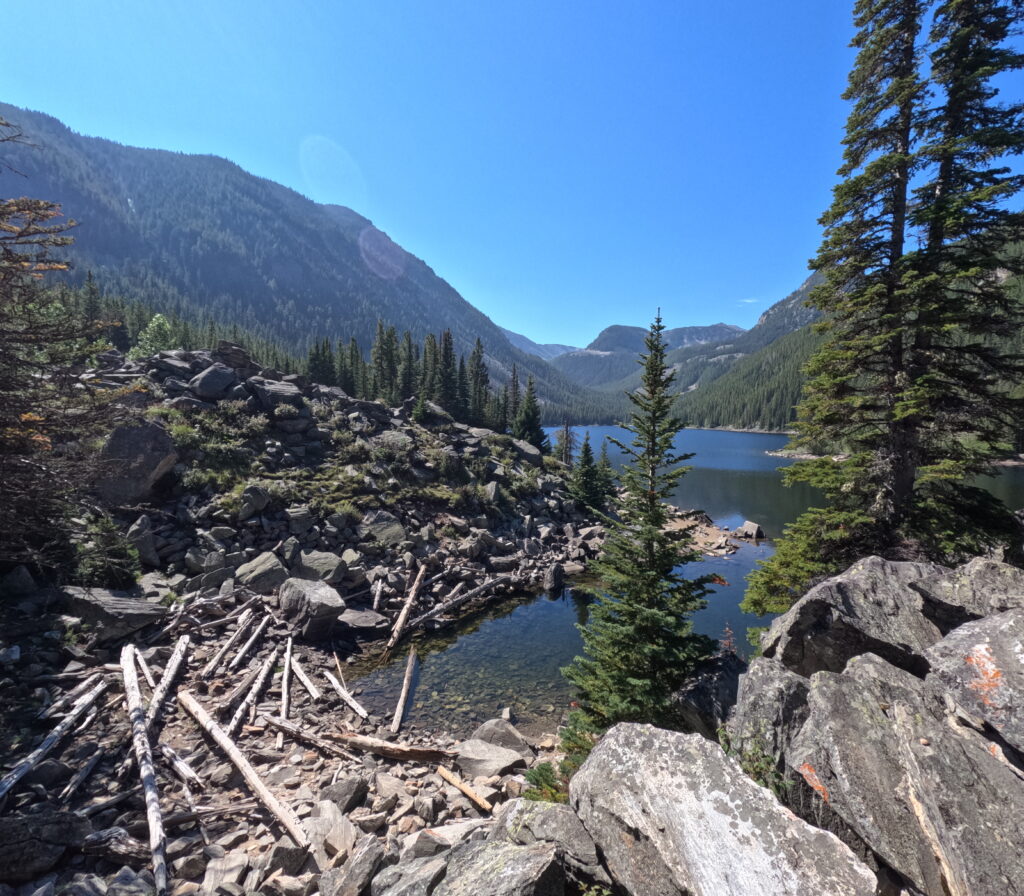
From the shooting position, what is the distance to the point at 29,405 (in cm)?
941

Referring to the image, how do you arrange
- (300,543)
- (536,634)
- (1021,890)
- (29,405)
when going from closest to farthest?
(1021,890) < (29,405) < (536,634) < (300,543)

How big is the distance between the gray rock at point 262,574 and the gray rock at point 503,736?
11.7 m

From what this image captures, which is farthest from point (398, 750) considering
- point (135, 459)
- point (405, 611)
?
point (135, 459)

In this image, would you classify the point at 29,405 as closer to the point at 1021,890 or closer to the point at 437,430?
the point at 1021,890

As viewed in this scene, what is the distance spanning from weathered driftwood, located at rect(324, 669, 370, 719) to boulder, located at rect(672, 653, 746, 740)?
33.2 ft

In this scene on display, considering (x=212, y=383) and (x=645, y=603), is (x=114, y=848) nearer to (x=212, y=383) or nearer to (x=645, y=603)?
(x=645, y=603)

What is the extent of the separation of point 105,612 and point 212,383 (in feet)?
76.5

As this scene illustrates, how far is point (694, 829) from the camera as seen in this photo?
5.07 metres

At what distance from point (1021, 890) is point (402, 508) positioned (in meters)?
29.3

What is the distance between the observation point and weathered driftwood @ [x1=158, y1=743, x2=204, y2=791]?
32.8 feet

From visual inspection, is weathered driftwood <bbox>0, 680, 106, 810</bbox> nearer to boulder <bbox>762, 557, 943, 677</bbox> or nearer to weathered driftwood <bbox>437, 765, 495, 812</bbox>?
weathered driftwood <bbox>437, 765, 495, 812</bbox>

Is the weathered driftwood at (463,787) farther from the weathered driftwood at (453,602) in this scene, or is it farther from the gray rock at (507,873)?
the weathered driftwood at (453,602)

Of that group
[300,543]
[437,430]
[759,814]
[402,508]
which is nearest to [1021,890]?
[759,814]

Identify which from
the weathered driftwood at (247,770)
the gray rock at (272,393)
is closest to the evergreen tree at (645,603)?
the weathered driftwood at (247,770)
